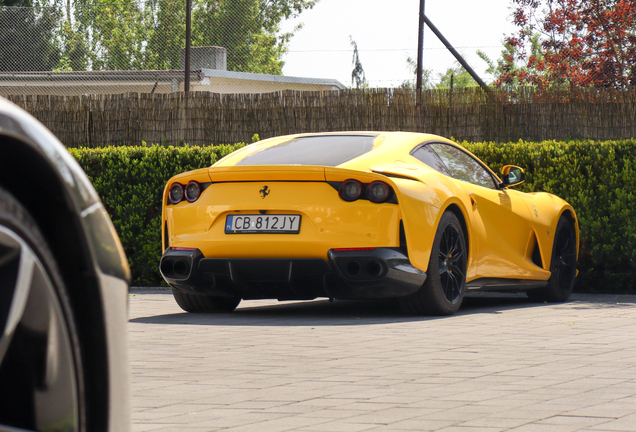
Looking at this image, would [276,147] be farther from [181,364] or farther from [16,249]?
[16,249]

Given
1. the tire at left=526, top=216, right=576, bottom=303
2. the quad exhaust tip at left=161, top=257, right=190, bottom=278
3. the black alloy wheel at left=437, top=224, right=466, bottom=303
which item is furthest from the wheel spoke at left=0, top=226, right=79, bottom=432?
the tire at left=526, top=216, right=576, bottom=303

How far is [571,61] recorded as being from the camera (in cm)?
1867

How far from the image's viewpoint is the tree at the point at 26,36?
20.0 meters

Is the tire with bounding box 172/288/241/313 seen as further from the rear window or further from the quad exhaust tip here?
the rear window

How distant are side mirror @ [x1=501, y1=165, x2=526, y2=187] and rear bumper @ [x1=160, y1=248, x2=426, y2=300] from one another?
2.08 metres

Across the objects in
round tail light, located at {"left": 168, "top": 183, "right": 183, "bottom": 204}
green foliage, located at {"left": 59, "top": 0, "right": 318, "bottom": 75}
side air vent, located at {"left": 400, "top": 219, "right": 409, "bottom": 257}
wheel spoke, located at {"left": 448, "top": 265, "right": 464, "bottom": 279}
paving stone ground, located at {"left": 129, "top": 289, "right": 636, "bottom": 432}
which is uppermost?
green foliage, located at {"left": 59, "top": 0, "right": 318, "bottom": 75}

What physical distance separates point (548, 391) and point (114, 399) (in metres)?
2.67

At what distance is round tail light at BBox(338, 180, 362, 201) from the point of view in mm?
6457

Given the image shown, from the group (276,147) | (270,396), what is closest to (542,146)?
(276,147)

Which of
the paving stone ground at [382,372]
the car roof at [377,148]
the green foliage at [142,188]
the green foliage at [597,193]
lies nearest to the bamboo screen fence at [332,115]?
the green foliage at [142,188]

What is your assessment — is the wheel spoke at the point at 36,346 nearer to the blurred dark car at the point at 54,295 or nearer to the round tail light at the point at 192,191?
the blurred dark car at the point at 54,295

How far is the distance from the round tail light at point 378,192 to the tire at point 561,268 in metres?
2.76

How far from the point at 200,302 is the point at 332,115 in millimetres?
5693

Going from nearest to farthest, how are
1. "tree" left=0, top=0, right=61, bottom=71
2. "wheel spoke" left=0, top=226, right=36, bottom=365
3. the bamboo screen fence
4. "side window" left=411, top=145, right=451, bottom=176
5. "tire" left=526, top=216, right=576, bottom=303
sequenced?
"wheel spoke" left=0, top=226, right=36, bottom=365, "side window" left=411, top=145, right=451, bottom=176, "tire" left=526, top=216, right=576, bottom=303, the bamboo screen fence, "tree" left=0, top=0, right=61, bottom=71
